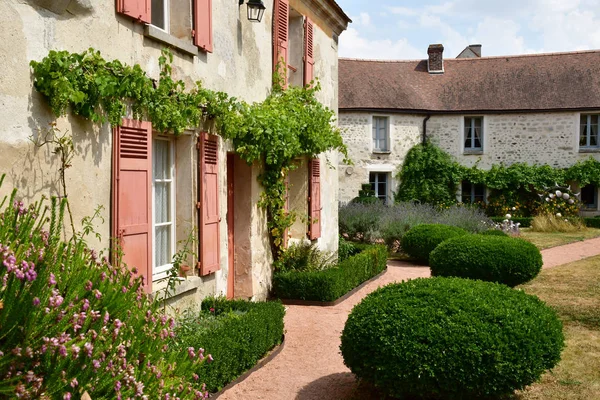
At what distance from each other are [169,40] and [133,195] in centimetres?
157

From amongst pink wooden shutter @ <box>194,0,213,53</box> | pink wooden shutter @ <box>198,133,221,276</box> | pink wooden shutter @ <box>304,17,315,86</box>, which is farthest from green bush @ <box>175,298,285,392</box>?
pink wooden shutter @ <box>304,17,315,86</box>

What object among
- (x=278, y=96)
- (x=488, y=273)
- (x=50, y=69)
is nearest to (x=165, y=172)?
(x=50, y=69)

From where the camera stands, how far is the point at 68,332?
257 cm

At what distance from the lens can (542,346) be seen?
4.65 metres

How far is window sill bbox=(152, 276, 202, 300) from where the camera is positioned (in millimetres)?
5964

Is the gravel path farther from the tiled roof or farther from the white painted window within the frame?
the tiled roof

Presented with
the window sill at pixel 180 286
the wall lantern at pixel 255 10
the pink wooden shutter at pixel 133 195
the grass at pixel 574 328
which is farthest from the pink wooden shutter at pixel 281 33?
the grass at pixel 574 328

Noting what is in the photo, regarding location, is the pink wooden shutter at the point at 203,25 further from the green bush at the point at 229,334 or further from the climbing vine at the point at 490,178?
the climbing vine at the point at 490,178

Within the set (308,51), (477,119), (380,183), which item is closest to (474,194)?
(477,119)

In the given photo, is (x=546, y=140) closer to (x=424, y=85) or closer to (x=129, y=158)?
(x=424, y=85)

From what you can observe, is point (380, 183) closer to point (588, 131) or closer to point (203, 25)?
point (588, 131)

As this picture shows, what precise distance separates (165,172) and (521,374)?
3.76 metres

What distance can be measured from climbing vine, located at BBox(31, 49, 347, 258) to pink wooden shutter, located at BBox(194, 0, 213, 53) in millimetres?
430

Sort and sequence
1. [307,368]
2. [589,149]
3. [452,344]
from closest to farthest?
[452,344]
[307,368]
[589,149]
